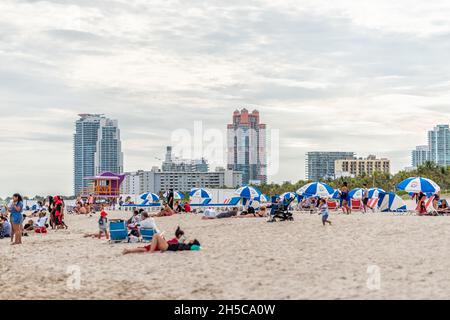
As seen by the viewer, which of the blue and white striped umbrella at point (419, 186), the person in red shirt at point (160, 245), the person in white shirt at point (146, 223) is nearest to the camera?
the person in red shirt at point (160, 245)

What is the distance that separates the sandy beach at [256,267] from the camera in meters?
8.48

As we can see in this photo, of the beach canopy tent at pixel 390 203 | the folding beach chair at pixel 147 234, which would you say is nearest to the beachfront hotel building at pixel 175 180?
the beach canopy tent at pixel 390 203

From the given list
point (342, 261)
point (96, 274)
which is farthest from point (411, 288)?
point (96, 274)

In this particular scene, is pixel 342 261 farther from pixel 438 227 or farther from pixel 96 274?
pixel 438 227

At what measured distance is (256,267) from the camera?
10.4m

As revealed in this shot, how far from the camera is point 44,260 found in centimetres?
1328

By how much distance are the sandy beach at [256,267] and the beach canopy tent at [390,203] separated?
11573 millimetres

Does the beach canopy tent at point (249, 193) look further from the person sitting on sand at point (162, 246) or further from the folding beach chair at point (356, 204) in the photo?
the person sitting on sand at point (162, 246)

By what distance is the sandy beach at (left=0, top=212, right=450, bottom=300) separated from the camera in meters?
8.48

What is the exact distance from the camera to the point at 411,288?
805 centimetres

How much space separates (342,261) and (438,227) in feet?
19.5
